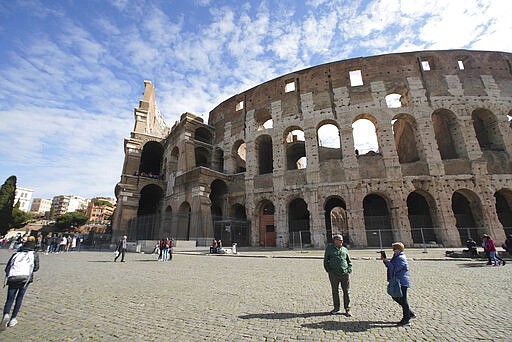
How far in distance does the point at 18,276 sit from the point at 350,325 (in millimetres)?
4918

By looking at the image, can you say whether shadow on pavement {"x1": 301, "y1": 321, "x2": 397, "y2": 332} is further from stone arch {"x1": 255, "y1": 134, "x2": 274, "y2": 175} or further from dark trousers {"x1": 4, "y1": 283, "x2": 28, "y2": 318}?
stone arch {"x1": 255, "y1": 134, "x2": 274, "y2": 175}

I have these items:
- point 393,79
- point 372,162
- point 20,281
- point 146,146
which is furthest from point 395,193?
point 146,146

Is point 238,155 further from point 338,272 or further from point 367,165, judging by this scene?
point 338,272

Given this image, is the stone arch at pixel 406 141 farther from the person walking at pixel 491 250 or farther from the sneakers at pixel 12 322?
the sneakers at pixel 12 322

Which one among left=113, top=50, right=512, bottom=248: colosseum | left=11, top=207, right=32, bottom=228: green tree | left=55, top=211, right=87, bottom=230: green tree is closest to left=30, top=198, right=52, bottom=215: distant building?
left=55, top=211, right=87, bottom=230: green tree

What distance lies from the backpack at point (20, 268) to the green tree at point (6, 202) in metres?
47.2

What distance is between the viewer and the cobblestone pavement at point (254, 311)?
2.97 meters

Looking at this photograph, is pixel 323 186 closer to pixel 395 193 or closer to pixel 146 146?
pixel 395 193

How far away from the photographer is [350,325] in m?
3.24

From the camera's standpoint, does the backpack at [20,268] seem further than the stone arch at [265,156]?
No

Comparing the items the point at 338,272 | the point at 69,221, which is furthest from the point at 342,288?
the point at 69,221

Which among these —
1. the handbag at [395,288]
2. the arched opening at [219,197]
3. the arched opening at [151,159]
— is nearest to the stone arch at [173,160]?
the arched opening at [151,159]

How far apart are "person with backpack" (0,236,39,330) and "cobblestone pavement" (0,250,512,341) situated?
0.22m

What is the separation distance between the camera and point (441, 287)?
525cm
